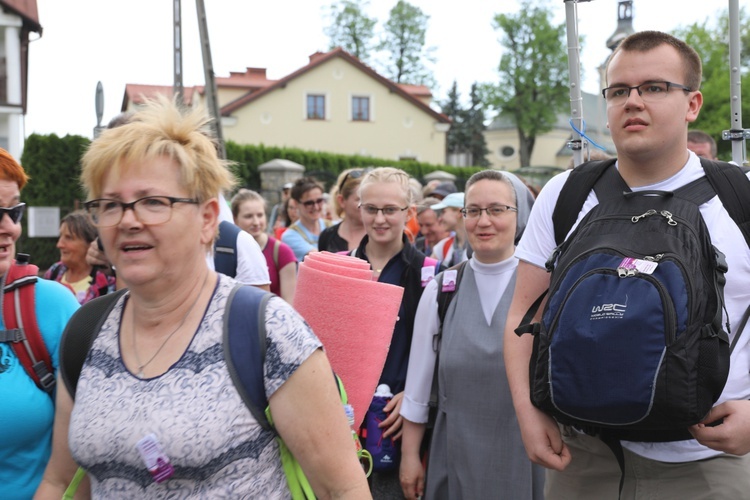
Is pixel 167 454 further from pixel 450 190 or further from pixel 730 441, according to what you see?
pixel 450 190

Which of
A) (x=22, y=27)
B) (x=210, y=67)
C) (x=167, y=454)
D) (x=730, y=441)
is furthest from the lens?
(x=22, y=27)

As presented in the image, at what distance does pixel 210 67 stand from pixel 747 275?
1361 centimetres

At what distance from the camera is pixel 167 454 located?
1.90 metres

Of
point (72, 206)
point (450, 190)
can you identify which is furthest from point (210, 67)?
point (72, 206)

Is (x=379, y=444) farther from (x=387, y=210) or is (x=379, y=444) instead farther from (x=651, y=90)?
(x=651, y=90)

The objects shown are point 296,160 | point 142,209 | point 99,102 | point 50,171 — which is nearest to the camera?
point 142,209

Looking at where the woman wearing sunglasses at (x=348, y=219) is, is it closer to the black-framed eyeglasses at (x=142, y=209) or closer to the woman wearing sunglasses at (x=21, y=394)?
the woman wearing sunglasses at (x=21, y=394)

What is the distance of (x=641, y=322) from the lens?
7.07ft

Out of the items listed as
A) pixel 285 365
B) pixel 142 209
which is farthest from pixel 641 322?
pixel 142 209

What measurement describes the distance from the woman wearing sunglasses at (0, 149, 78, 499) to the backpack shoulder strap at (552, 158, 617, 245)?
69.6 inches

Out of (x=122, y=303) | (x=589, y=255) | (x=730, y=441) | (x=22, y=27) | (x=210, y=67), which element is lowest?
(x=730, y=441)

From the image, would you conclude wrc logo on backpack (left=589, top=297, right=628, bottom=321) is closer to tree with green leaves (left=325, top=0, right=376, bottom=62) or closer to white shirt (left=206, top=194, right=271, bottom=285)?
white shirt (left=206, top=194, right=271, bottom=285)

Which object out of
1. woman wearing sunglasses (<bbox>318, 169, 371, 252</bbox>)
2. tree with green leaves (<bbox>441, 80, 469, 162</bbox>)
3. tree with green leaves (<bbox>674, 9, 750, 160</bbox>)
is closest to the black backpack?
woman wearing sunglasses (<bbox>318, 169, 371, 252</bbox>)

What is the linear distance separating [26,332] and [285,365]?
3.93 feet
